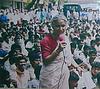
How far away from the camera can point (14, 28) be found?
2027 millimetres

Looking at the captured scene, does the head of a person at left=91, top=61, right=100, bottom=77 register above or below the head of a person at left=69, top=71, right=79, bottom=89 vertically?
above

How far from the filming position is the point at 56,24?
1981 millimetres

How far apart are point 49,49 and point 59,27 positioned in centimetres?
17

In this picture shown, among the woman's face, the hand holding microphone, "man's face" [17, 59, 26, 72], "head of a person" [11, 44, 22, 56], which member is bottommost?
"man's face" [17, 59, 26, 72]

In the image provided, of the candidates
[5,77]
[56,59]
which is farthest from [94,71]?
[5,77]

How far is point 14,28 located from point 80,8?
1.64 ft

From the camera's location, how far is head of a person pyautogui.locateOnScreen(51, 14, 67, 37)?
1.98 m

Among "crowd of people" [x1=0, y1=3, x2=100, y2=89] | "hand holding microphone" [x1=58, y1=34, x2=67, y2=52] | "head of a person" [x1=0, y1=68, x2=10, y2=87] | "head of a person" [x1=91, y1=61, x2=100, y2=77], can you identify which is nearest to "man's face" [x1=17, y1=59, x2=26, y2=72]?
"crowd of people" [x1=0, y1=3, x2=100, y2=89]

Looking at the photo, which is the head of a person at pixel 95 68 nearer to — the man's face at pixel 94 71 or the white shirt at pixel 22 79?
the man's face at pixel 94 71

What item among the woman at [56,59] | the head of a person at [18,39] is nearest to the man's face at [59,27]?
the woman at [56,59]

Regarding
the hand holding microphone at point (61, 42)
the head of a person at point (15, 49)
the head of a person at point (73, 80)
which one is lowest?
the head of a person at point (73, 80)

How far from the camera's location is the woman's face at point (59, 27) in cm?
198

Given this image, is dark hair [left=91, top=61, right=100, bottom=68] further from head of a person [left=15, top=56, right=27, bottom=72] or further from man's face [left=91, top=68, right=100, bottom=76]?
head of a person [left=15, top=56, right=27, bottom=72]

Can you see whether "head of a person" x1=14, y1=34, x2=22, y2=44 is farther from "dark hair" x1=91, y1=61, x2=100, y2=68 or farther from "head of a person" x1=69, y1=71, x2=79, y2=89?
"dark hair" x1=91, y1=61, x2=100, y2=68
